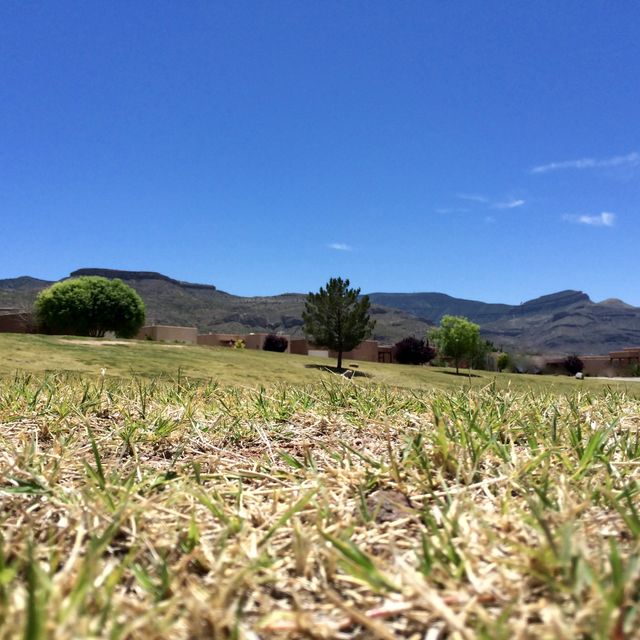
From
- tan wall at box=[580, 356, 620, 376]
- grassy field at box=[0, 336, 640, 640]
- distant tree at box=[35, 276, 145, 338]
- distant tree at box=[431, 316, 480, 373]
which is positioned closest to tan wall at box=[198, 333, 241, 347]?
distant tree at box=[35, 276, 145, 338]

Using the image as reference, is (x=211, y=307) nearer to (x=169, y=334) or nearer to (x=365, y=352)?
(x=169, y=334)

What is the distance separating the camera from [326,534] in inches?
47.9

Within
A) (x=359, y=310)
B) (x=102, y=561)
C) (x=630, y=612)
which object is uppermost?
(x=359, y=310)

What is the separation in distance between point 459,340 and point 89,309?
34459mm

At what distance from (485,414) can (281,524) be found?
1442 millimetres

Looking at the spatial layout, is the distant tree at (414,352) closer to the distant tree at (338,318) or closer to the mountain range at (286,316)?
the distant tree at (338,318)

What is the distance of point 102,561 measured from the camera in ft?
4.00

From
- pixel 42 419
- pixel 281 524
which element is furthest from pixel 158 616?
pixel 42 419

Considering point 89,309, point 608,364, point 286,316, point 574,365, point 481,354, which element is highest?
point 286,316

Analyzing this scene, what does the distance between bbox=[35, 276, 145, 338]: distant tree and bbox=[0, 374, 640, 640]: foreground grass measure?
53.5 metres

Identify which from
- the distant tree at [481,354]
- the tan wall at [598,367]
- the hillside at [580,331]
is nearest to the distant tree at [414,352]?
the distant tree at [481,354]

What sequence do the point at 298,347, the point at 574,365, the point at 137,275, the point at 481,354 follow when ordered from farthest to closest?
the point at 137,275 < the point at 574,365 < the point at 298,347 < the point at 481,354

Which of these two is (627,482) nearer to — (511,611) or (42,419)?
(511,611)

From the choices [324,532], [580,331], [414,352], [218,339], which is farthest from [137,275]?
[324,532]
